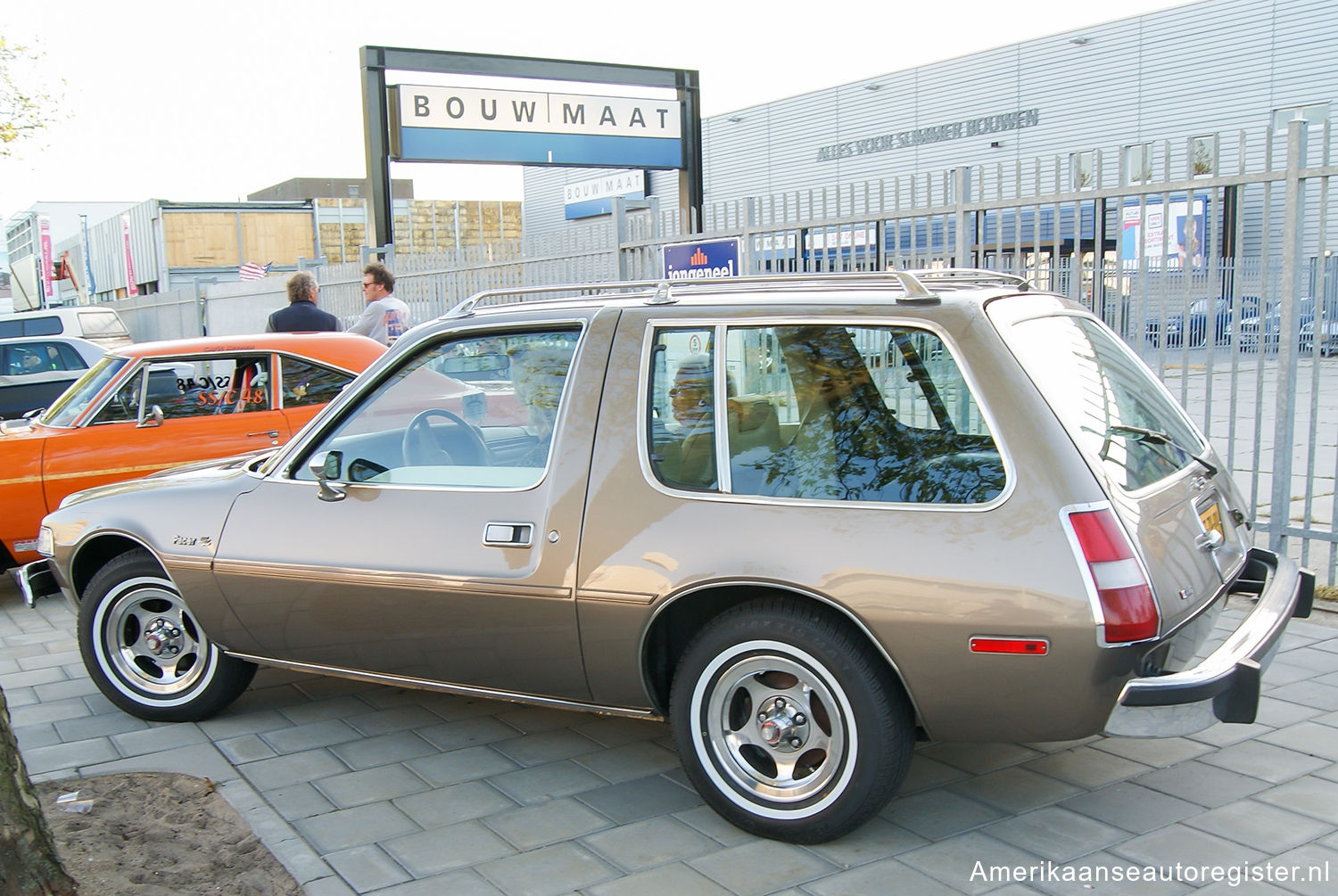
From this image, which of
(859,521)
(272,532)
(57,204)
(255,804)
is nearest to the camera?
(859,521)

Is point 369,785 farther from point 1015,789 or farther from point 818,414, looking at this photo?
point 1015,789

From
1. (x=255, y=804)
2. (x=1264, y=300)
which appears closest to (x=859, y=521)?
(x=255, y=804)

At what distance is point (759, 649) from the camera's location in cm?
336

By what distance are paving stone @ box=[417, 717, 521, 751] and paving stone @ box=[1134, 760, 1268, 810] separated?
235cm

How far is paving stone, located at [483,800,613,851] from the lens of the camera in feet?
11.6

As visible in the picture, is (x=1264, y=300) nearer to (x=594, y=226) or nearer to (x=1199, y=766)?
(x=1199, y=766)

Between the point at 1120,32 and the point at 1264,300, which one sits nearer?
the point at 1264,300

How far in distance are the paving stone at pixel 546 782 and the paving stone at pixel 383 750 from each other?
1.40 ft

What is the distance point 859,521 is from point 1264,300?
12.2 feet

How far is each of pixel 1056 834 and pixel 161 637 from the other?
3.54m

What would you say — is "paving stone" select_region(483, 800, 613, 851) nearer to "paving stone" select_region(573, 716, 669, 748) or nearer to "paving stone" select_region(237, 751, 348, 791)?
"paving stone" select_region(573, 716, 669, 748)

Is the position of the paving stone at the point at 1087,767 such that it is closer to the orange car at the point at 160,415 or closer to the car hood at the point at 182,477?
the car hood at the point at 182,477

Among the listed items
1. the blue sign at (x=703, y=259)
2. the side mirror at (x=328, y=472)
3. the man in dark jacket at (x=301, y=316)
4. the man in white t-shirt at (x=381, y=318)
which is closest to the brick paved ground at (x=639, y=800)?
the side mirror at (x=328, y=472)

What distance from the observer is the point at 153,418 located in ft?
23.0
